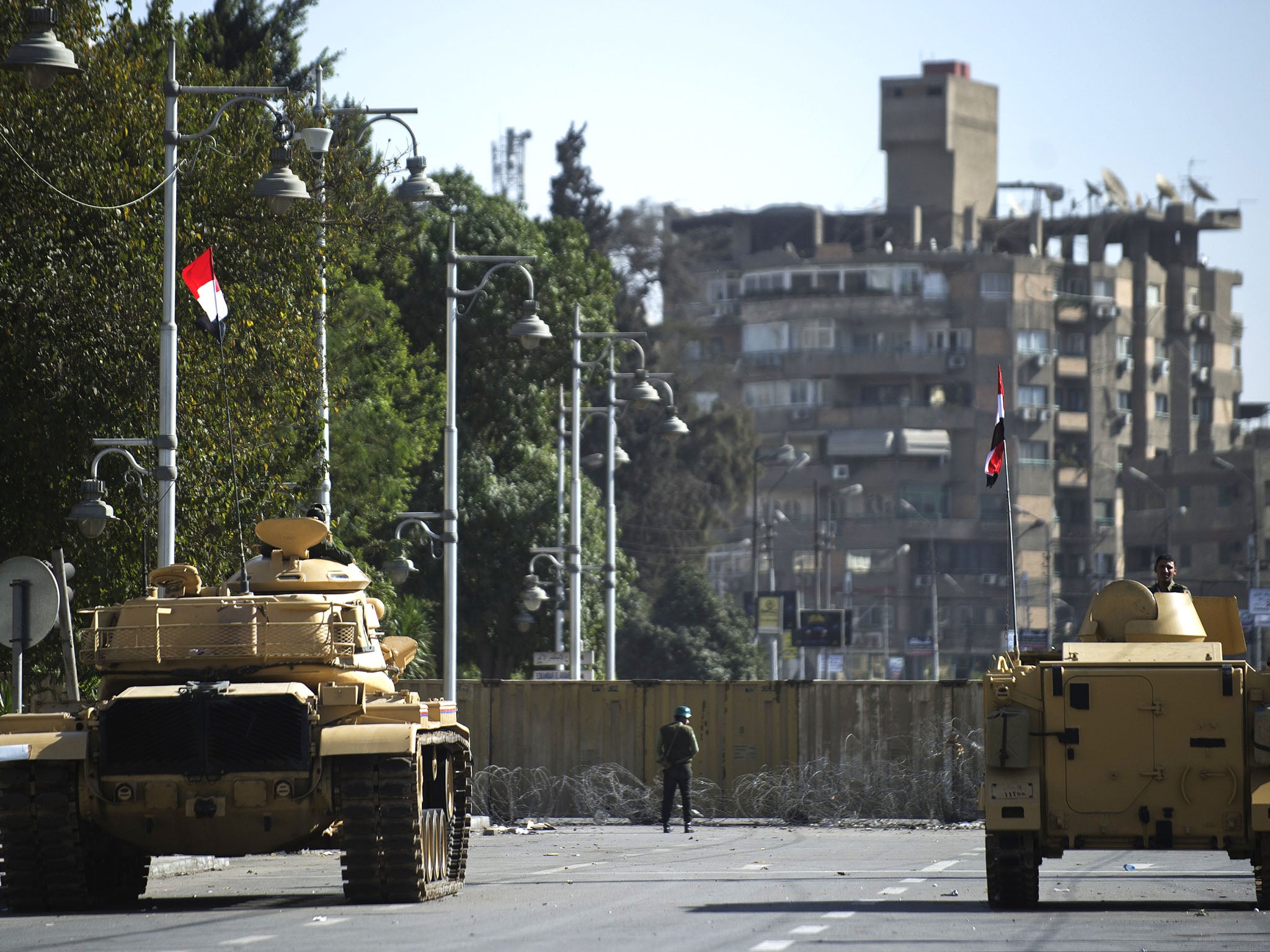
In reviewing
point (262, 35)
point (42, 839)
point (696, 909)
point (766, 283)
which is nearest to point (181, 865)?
point (42, 839)

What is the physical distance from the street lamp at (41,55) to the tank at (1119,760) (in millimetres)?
10157

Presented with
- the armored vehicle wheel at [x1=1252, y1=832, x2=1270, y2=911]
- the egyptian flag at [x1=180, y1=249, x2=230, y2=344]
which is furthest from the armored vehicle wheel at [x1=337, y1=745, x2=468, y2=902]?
the egyptian flag at [x1=180, y1=249, x2=230, y2=344]

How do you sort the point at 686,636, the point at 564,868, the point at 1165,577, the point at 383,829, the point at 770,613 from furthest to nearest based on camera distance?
the point at 686,636 < the point at 770,613 < the point at 564,868 < the point at 1165,577 < the point at 383,829

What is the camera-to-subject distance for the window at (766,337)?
417 feet

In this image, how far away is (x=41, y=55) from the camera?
20.3 meters

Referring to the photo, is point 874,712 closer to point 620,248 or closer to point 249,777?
point 249,777

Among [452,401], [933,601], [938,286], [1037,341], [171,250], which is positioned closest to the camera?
[171,250]

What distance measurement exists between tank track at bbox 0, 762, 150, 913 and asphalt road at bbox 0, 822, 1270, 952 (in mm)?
556

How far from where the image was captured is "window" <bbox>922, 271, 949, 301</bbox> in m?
123

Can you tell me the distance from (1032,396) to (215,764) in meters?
108

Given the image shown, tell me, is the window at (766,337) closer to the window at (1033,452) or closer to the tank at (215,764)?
the window at (1033,452)

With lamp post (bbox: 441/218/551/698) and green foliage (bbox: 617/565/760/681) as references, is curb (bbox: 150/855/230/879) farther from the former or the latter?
green foliage (bbox: 617/565/760/681)

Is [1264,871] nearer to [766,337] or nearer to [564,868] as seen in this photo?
[564,868]

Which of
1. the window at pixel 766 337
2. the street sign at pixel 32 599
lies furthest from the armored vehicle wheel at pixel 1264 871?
the window at pixel 766 337
